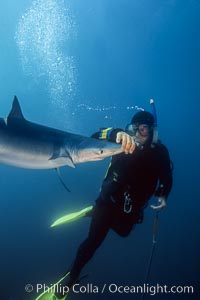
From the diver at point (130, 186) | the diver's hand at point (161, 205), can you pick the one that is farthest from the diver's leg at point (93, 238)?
the diver's hand at point (161, 205)

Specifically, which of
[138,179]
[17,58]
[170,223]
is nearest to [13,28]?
[17,58]

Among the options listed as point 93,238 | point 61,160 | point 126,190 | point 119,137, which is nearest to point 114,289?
point 93,238

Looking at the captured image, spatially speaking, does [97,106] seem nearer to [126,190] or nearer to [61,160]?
[126,190]

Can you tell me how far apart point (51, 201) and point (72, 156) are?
26590mm

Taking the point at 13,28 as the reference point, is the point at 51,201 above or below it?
below

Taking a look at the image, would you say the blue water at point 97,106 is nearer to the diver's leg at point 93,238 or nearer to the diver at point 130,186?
the diver's leg at point 93,238

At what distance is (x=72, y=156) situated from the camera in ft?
12.4

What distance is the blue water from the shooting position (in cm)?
1995

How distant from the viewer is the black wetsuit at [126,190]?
505 centimetres

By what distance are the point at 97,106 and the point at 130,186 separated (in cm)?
2970

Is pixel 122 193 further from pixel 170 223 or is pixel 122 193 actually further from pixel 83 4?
pixel 170 223

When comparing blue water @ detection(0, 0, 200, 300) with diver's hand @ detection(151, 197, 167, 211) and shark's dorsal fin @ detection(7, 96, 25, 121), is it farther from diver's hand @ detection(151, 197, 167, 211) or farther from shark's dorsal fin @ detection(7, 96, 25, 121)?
shark's dorsal fin @ detection(7, 96, 25, 121)

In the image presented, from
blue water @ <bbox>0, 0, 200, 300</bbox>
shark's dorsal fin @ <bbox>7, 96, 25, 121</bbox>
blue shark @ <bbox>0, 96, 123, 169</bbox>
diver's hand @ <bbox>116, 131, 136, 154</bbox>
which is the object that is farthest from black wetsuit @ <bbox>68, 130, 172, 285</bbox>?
blue water @ <bbox>0, 0, 200, 300</bbox>

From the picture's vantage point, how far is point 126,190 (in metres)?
5.07
